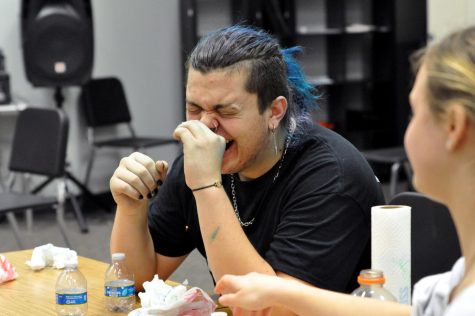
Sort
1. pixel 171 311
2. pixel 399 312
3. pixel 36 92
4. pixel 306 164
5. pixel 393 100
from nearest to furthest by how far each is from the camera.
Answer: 1. pixel 399 312
2. pixel 171 311
3. pixel 306 164
4. pixel 36 92
5. pixel 393 100

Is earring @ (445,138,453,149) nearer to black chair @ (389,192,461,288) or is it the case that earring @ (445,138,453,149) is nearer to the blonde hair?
the blonde hair

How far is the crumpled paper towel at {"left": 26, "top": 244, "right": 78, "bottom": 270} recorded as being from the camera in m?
2.28

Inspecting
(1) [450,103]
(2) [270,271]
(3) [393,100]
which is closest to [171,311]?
(2) [270,271]

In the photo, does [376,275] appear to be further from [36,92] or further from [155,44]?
[155,44]

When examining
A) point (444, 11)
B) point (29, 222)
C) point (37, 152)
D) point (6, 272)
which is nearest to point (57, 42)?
point (29, 222)

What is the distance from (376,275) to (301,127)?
72cm

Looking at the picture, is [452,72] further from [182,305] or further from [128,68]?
[128,68]

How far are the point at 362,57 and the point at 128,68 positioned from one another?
7.17 ft

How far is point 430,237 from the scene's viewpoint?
79.2 inches

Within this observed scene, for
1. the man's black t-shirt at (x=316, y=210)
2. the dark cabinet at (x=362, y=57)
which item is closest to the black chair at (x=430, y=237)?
the man's black t-shirt at (x=316, y=210)

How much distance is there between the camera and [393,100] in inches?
300

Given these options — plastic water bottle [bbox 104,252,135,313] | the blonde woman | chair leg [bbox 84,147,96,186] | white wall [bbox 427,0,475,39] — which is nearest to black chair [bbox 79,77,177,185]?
chair leg [bbox 84,147,96,186]

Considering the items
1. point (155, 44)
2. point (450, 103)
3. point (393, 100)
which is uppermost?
point (450, 103)

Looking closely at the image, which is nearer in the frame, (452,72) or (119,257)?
(452,72)
